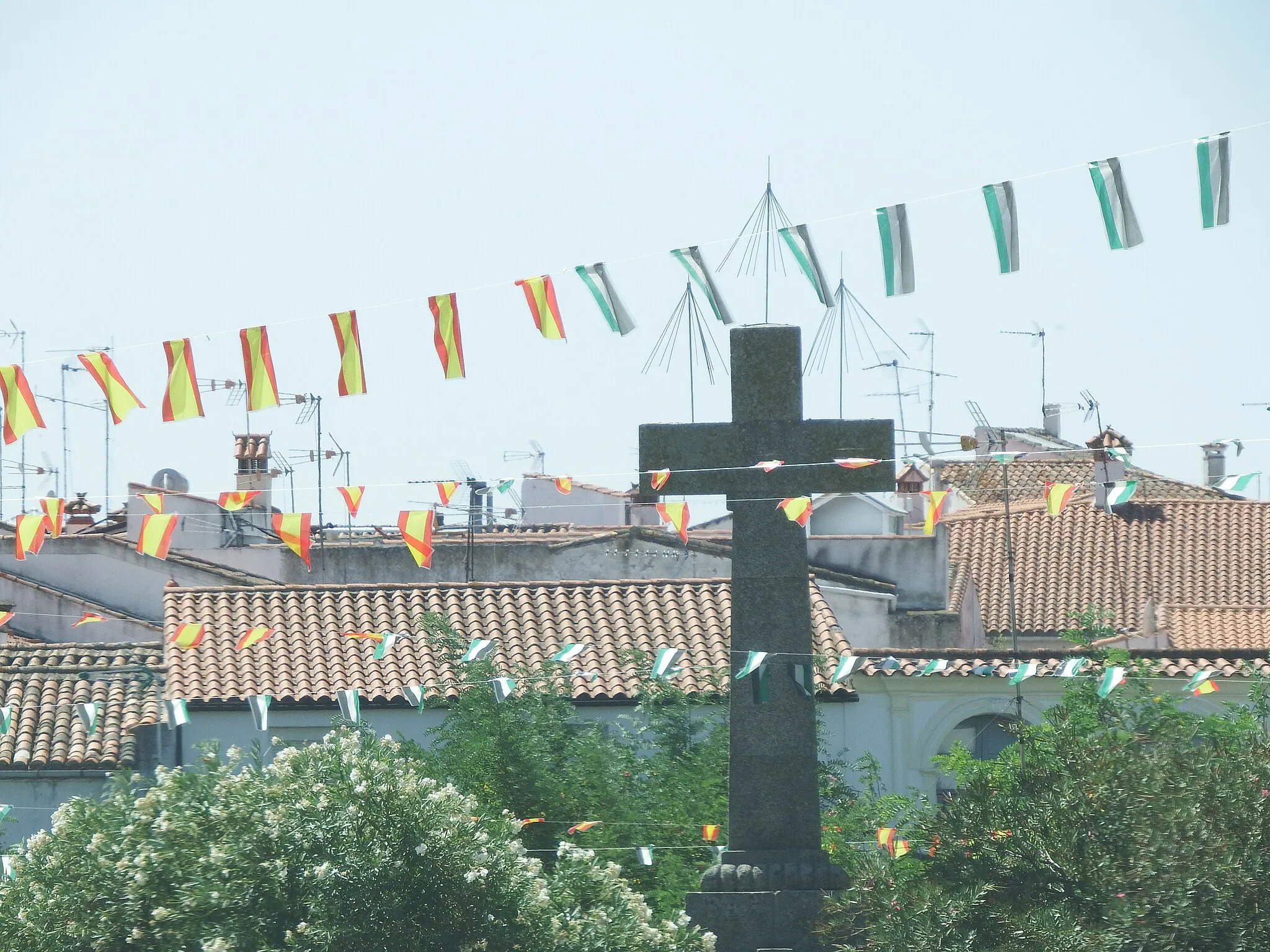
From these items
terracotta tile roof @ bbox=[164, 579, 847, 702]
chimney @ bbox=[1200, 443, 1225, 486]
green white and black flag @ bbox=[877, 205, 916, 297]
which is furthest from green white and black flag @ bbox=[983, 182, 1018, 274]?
chimney @ bbox=[1200, 443, 1225, 486]

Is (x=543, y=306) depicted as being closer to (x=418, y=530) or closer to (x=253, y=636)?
(x=418, y=530)

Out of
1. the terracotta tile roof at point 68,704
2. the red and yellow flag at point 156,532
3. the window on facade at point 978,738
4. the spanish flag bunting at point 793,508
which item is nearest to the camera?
the spanish flag bunting at point 793,508

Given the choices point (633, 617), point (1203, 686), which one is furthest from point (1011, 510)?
point (1203, 686)

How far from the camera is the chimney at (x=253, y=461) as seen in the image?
29219mm

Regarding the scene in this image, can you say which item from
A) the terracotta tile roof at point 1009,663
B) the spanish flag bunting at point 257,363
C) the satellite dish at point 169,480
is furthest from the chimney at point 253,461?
the spanish flag bunting at point 257,363

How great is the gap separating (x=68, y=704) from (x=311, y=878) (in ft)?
38.7

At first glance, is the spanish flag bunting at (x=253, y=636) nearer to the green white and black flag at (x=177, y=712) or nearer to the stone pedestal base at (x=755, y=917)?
the green white and black flag at (x=177, y=712)

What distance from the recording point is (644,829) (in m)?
13.6

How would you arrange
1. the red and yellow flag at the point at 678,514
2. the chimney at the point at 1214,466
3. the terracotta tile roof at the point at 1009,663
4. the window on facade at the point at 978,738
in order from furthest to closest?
the chimney at the point at 1214,466 → the window on facade at the point at 978,738 → the terracotta tile roof at the point at 1009,663 → the red and yellow flag at the point at 678,514

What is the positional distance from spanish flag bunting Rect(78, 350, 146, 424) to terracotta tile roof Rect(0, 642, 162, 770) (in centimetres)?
820

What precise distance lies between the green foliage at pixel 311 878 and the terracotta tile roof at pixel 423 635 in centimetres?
795

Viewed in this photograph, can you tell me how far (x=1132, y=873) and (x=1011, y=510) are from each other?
A: 25699mm

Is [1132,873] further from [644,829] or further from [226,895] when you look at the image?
[644,829]

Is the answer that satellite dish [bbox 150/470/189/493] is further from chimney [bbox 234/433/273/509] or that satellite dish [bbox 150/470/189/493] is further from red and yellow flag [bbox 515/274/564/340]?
red and yellow flag [bbox 515/274/564/340]
